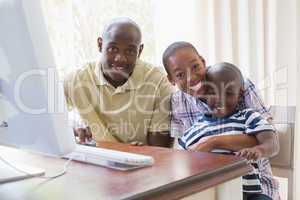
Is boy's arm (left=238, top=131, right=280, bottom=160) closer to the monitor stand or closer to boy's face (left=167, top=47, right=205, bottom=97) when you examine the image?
boy's face (left=167, top=47, right=205, bottom=97)

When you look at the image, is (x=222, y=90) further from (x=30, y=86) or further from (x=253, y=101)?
(x=30, y=86)

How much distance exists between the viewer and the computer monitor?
2.18 ft

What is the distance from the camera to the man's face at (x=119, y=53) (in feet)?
5.21

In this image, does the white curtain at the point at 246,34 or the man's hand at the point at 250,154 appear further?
the white curtain at the point at 246,34

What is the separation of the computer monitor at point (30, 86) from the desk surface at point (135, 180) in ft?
0.23

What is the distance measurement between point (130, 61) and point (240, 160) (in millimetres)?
835

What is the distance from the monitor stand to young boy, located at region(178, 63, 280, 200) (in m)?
0.53

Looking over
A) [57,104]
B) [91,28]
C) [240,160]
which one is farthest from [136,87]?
[57,104]

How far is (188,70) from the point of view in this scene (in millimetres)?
1444

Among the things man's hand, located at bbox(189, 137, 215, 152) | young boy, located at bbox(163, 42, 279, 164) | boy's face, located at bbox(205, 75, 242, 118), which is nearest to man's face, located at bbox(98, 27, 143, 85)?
young boy, located at bbox(163, 42, 279, 164)

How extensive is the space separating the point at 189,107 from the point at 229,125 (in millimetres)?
233

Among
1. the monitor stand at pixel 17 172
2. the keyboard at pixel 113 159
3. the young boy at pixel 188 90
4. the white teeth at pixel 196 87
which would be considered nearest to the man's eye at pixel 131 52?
the young boy at pixel 188 90

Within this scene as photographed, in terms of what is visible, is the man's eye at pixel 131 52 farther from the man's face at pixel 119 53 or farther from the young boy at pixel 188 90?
the young boy at pixel 188 90

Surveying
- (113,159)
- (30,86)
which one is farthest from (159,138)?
(30,86)
